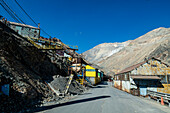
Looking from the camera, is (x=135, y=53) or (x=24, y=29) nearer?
(x=24, y=29)

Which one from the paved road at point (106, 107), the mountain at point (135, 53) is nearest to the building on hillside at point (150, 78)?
the paved road at point (106, 107)

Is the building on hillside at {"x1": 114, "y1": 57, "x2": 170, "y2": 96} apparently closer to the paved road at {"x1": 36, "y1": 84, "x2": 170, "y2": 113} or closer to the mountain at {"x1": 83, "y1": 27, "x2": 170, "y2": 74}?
the paved road at {"x1": 36, "y1": 84, "x2": 170, "y2": 113}

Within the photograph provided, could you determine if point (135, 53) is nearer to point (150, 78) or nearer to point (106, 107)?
point (150, 78)

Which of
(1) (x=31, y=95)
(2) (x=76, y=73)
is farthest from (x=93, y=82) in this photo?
(1) (x=31, y=95)

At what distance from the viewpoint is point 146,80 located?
59.4 ft

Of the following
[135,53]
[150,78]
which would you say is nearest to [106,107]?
[150,78]

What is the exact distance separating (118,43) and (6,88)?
178211mm

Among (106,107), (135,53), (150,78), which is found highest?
(135,53)

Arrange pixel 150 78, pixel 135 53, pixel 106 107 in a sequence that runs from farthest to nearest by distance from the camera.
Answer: pixel 135 53, pixel 150 78, pixel 106 107

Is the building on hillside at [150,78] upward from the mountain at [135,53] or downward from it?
downward

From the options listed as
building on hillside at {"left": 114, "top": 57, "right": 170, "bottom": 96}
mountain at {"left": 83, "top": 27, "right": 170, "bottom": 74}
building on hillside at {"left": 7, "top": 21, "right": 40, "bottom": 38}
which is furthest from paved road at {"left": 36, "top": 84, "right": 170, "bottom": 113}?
mountain at {"left": 83, "top": 27, "right": 170, "bottom": 74}

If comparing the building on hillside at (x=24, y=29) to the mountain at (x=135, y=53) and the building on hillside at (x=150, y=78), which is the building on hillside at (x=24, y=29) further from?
the building on hillside at (x=150, y=78)

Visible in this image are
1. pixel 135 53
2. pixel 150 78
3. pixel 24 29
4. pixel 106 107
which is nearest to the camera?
pixel 106 107

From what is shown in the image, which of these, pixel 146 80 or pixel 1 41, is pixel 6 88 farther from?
pixel 146 80
